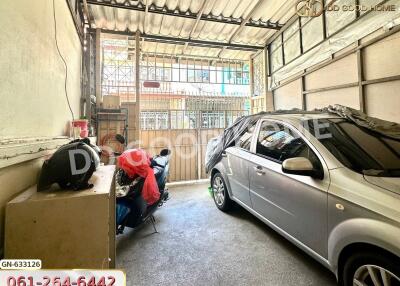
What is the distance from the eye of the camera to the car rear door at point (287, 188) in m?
1.58

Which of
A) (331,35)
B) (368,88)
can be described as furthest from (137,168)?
(331,35)

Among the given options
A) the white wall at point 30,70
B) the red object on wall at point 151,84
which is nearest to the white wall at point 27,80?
the white wall at point 30,70

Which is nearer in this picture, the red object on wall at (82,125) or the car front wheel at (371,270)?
the car front wheel at (371,270)

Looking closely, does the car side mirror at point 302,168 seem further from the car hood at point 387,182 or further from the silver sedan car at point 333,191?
the car hood at point 387,182

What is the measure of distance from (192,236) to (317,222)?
4.70 ft

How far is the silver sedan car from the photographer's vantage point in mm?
1202

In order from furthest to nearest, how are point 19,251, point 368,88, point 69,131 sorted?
point 368,88 → point 69,131 → point 19,251

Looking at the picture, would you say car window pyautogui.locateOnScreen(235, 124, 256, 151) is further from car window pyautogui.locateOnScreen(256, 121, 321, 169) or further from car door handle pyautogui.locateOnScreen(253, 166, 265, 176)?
car door handle pyautogui.locateOnScreen(253, 166, 265, 176)

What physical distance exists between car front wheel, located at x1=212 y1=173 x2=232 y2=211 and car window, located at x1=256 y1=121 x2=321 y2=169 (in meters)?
0.99

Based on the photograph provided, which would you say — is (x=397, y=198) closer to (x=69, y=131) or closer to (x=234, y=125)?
(x=234, y=125)

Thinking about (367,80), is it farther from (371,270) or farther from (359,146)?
(371,270)

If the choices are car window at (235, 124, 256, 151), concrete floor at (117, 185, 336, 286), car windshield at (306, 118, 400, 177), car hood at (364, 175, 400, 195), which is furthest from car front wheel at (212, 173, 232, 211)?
car hood at (364, 175, 400, 195)

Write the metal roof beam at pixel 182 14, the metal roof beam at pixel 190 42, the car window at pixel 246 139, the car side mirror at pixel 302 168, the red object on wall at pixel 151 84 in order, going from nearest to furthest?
the car side mirror at pixel 302 168, the car window at pixel 246 139, the metal roof beam at pixel 182 14, the metal roof beam at pixel 190 42, the red object on wall at pixel 151 84

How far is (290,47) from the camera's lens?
4547 mm
